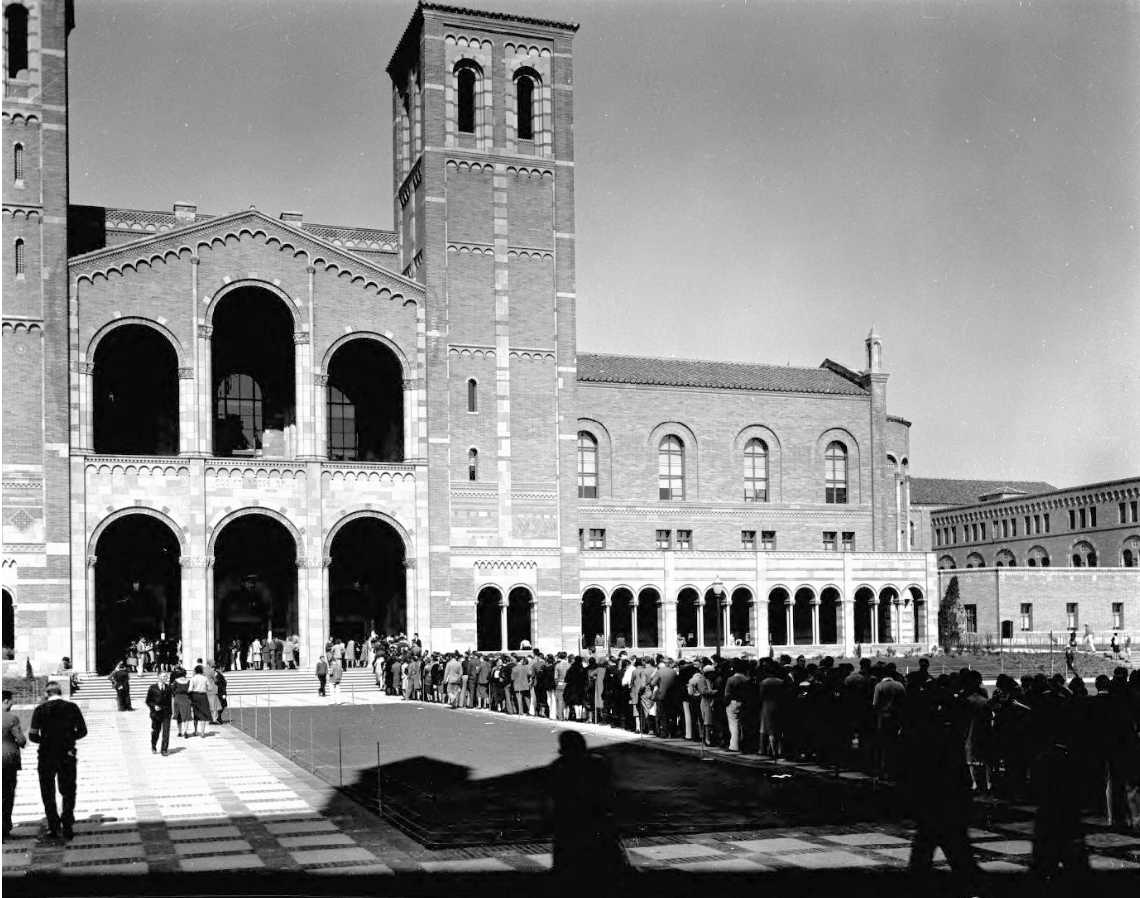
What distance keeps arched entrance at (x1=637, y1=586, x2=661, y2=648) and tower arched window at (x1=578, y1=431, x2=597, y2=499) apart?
5191 millimetres

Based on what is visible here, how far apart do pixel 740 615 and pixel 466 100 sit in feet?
83.6

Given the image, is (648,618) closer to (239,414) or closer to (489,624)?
(489,624)

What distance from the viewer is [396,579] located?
50250mm

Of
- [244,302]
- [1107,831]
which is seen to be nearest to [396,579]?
[244,302]

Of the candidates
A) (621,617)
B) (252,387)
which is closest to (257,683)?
(252,387)

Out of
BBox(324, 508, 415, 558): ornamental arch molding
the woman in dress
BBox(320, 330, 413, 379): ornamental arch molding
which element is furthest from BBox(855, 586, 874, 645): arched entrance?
the woman in dress

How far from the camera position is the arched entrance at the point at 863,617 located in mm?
62591

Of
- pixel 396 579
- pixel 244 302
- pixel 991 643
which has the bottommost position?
pixel 991 643

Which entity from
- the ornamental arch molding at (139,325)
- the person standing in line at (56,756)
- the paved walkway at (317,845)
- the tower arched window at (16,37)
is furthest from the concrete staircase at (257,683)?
the person standing in line at (56,756)

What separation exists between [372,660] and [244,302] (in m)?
14.2

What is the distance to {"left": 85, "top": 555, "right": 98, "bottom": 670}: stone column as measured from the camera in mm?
43156

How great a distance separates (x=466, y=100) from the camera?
5256cm

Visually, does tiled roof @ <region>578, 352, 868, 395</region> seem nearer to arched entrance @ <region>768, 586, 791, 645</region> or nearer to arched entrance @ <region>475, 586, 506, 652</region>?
arched entrance @ <region>768, 586, 791, 645</region>

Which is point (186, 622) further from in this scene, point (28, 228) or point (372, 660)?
point (28, 228)
